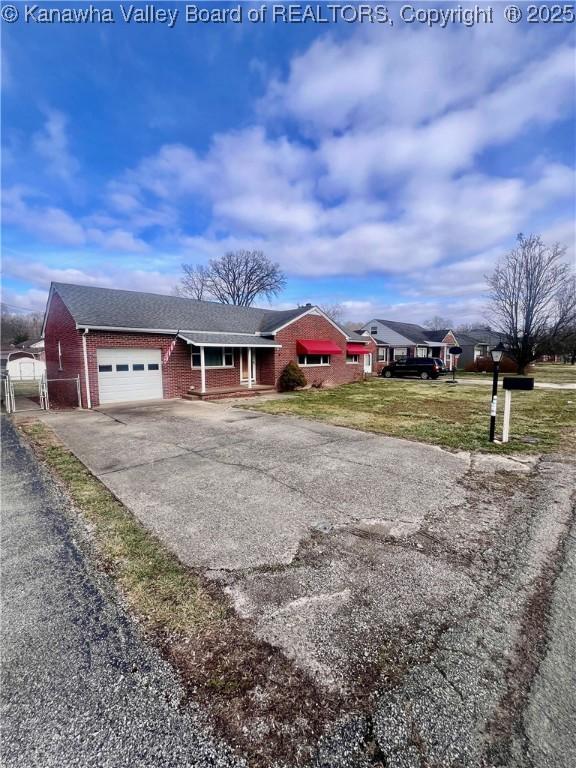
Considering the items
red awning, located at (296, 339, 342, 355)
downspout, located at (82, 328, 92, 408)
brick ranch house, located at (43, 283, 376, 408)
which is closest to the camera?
downspout, located at (82, 328, 92, 408)

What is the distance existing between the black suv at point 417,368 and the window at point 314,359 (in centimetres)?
1172

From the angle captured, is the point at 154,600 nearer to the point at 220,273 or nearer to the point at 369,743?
the point at 369,743

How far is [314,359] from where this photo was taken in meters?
20.2

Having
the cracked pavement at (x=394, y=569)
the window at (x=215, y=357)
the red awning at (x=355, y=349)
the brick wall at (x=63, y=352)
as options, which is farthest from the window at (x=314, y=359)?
the cracked pavement at (x=394, y=569)

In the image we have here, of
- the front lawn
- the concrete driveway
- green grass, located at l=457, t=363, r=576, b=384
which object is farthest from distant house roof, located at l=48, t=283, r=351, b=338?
green grass, located at l=457, t=363, r=576, b=384

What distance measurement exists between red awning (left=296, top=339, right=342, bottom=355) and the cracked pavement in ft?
41.0

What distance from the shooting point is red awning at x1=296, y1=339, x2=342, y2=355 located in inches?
746

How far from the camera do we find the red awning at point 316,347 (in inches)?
746

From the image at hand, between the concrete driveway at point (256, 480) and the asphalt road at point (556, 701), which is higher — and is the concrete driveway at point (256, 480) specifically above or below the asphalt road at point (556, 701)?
above

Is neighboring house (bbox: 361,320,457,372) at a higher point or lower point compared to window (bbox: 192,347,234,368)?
higher

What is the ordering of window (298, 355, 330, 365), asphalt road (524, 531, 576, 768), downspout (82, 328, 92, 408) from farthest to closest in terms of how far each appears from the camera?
window (298, 355, 330, 365)
downspout (82, 328, 92, 408)
asphalt road (524, 531, 576, 768)

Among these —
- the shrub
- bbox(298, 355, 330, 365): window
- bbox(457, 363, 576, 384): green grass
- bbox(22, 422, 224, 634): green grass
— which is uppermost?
bbox(298, 355, 330, 365): window

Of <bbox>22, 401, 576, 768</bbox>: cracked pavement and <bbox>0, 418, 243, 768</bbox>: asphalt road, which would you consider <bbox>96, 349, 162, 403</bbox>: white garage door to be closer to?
<bbox>22, 401, 576, 768</bbox>: cracked pavement

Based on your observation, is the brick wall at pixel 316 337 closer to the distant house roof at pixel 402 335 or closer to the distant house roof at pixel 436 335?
the distant house roof at pixel 402 335
